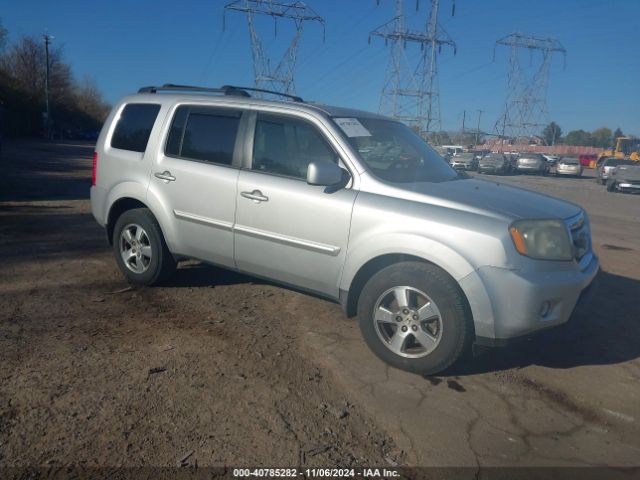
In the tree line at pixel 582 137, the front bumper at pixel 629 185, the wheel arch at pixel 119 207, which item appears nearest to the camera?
the wheel arch at pixel 119 207

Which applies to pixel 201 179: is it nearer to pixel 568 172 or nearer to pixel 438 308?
pixel 438 308

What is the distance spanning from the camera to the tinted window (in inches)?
172

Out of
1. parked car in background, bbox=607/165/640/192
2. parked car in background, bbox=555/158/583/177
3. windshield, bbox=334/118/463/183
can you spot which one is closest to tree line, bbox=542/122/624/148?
parked car in background, bbox=555/158/583/177

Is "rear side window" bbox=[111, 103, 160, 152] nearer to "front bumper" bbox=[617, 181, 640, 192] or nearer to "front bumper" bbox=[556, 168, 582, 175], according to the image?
"front bumper" bbox=[617, 181, 640, 192]

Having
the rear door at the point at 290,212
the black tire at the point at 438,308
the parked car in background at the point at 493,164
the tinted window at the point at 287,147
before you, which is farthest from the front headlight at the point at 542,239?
the parked car in background at the point at 493,164

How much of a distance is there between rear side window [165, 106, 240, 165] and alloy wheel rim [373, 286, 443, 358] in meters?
1.92

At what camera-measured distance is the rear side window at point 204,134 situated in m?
4.78

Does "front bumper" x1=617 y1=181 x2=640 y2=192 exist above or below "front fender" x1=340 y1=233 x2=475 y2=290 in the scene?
below

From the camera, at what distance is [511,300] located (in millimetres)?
3455

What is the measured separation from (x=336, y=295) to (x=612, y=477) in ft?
6.97

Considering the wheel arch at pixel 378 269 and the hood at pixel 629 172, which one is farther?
the hood at pixel 629 172

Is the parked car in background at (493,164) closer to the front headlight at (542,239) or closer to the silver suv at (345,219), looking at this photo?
the silver suv at (345,219)

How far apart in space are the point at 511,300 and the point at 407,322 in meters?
0.73

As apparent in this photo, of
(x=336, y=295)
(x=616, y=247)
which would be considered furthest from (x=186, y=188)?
(x=616, y=247)
